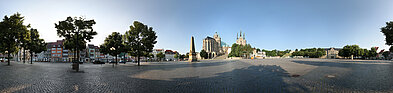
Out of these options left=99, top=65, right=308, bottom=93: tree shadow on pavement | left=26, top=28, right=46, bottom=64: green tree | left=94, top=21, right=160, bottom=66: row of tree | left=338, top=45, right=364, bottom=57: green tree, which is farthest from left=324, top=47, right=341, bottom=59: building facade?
left=26, top=28, right=46, bottom=64: green tree

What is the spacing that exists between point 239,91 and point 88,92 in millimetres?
6134

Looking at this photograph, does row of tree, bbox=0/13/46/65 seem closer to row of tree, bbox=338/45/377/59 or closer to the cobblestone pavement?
the cobblestone pavement

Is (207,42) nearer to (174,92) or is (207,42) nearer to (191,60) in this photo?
(191,60)

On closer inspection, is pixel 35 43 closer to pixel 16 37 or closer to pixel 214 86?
pixel 16 37

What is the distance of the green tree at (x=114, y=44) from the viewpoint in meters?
31.7

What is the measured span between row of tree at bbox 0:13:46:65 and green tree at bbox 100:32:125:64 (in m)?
11.1

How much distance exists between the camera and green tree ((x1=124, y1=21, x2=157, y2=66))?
28438 millimetres

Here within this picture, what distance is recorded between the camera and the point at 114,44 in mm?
31656

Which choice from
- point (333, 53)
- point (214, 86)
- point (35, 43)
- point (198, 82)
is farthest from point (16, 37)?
point (333, 53)

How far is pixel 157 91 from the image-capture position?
22.4 feet

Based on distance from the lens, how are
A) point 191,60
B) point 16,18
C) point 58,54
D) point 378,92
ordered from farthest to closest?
point 58,54 < point 191,60 < point 16,18 < point 378,92

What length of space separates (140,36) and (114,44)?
6.45 m

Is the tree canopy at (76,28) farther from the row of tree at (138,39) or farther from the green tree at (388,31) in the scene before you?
the green tree at (388,31)

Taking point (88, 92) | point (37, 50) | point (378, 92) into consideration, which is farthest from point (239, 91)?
point (37, 50)
